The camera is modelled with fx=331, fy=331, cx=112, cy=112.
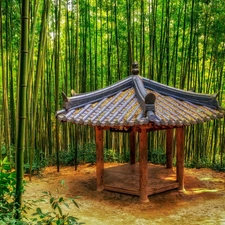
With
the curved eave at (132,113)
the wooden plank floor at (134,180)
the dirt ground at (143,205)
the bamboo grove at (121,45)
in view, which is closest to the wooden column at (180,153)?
the wooden plank floor at (134,180)

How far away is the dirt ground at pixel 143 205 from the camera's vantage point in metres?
4.48

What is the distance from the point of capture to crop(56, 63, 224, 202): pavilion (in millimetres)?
4960

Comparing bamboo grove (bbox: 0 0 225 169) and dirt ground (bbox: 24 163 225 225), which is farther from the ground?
bamboo grove (bbox: 0 0 225 169)

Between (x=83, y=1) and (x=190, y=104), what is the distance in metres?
3.82

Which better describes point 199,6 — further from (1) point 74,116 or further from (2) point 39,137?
(2) point 39,137

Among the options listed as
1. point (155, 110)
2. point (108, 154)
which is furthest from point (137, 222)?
point (108, 154)

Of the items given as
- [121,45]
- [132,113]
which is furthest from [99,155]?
[121,45]

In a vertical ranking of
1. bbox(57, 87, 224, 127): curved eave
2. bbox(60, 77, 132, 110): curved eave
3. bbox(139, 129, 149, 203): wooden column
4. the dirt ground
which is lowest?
the dirt ground

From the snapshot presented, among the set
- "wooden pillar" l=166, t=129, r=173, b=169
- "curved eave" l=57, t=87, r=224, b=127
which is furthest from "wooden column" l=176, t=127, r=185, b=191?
"wooden pillar" l=166, t=129, r=173, b=169

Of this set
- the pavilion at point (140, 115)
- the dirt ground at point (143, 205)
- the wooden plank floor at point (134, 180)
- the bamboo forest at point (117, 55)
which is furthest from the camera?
the bamboo forest at point (117, 55)

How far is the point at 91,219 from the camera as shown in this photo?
448 cm

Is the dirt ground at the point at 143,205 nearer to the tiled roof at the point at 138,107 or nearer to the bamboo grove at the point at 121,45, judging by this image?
the bamboo grove at the point at 121,45

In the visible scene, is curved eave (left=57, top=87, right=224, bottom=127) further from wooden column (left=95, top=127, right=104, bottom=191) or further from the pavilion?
wooden column (left=95, top=127, right=104, bottom=191)

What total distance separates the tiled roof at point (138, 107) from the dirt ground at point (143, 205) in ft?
4.07
